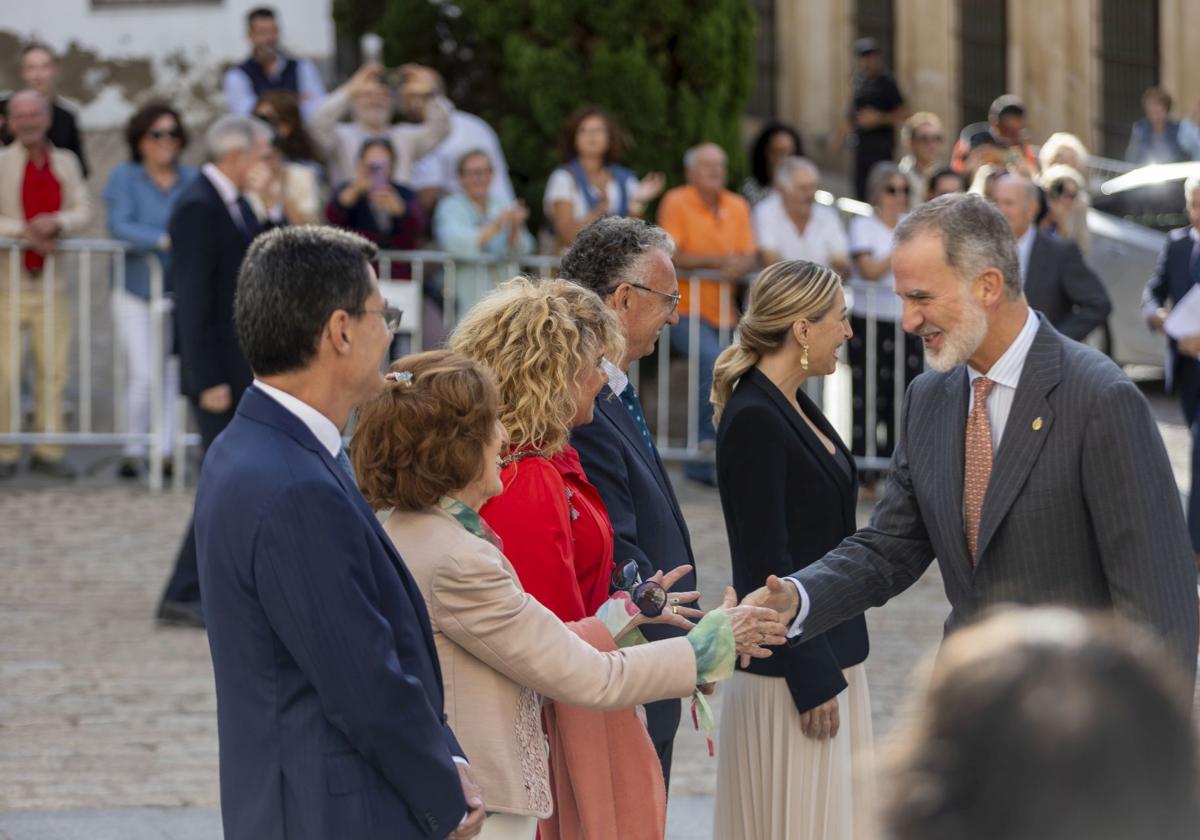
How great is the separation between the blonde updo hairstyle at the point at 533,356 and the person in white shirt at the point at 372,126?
7.87 meters

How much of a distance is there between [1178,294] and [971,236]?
22.5ft

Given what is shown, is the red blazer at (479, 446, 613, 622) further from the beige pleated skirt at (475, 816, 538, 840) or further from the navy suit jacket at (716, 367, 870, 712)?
the navy suit jacket at (716, 367, 870, 712)

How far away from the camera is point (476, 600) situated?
385cm

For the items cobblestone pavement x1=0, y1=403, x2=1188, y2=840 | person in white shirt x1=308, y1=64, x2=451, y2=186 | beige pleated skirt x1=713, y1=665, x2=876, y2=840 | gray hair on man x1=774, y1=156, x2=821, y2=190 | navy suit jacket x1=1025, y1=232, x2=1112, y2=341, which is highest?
person in white shirt x1=308, y1=64, x2=451, y2=186

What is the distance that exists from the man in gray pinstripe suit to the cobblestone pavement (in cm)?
220

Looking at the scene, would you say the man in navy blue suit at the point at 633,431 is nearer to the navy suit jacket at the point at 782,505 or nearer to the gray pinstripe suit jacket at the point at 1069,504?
the navy suit jacket at the point at 782,505

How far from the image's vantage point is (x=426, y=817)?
3.51 meters

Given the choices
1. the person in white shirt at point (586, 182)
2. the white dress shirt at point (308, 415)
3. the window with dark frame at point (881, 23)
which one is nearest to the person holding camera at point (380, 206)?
the person in white shirt at point (586, 182)

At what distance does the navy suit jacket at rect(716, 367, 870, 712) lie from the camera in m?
5.13

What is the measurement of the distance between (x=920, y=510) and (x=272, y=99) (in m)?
8.01

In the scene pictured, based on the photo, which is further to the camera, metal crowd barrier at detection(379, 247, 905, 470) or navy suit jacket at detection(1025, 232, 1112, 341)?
metal crowd barrier at detection(379, 247, 905, 470)

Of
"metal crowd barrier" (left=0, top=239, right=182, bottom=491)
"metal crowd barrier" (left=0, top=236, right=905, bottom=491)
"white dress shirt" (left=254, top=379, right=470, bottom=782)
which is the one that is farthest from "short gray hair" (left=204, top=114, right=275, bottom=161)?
"white dress shirt" (left=254, top=379, right=470, bottom=782)

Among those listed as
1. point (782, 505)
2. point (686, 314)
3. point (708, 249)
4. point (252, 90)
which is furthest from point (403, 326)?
point (782, 505)

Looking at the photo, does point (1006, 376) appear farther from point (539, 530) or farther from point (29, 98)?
point (29, 98)
